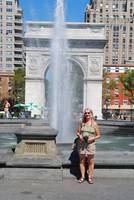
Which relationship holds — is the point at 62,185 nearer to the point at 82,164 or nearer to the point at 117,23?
the point at 82,164

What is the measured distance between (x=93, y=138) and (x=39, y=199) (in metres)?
1.59

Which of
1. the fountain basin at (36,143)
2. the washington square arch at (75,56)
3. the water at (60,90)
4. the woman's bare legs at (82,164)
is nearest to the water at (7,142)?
the water at (60,90)

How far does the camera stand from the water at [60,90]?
1828cm

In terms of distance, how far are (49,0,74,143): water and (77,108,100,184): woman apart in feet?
26.1

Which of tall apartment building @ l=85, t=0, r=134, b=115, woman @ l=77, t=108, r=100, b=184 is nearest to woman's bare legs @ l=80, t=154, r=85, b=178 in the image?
woman @ l=77, t=108, r=100, b=184

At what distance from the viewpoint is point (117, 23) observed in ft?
440

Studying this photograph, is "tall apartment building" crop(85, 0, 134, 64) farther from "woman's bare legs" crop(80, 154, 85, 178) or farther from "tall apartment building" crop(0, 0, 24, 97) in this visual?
"woman's bare legs" crop(80, 154, 85, 178)

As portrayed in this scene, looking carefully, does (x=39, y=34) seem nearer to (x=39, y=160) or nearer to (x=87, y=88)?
(x=87, y=88)

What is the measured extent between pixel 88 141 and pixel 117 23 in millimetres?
129962

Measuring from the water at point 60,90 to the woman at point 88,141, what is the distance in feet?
26.1

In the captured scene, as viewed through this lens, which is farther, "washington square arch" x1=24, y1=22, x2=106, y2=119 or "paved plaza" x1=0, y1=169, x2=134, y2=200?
"washington square arch" x1=24, y1=22, x2=106, y2=119

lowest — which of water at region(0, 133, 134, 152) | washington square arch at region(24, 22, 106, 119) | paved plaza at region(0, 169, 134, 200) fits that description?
water at region(0, 133, 134, 152)

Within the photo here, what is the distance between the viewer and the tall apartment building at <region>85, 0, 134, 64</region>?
13125cm

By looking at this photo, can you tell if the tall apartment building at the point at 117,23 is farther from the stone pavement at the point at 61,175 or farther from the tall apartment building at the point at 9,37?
the stone pavement at the point at 61,175
